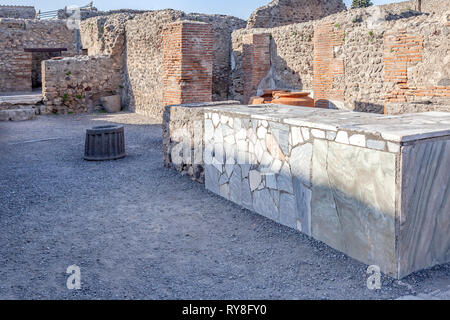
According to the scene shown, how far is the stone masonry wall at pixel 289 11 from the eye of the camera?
50.3 ft

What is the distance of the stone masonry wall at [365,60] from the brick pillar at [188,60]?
9.19ft

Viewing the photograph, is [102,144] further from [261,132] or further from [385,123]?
[385,123]

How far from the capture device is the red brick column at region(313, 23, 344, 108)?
9.69 m

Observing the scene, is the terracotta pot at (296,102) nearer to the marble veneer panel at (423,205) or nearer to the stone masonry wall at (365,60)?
the stone masonry wall at (365,60)

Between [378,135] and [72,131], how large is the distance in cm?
897

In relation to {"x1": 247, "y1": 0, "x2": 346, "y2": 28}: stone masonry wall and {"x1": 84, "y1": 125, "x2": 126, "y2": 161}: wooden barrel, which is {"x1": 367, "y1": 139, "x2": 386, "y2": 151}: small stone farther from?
{"x1": 247, "y1": 0, "x2": 346, "y2": 28}: stone masonry wall

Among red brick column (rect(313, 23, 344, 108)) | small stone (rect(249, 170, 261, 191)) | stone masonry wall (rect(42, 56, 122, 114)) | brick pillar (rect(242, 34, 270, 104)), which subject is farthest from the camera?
stone masonry wall (rect(42, 56, 122, 114))

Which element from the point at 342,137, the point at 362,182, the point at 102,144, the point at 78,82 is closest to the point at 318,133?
the point at 342,137

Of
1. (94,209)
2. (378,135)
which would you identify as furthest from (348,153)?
(94,209)

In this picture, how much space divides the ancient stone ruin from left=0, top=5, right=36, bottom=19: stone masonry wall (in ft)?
45.4

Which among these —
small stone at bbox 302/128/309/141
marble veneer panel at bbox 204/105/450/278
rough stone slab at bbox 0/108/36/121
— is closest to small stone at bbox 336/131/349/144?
marble veneer panel at bbox 204/105/450/278

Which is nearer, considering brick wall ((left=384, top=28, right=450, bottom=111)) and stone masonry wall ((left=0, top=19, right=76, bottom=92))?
brick wall ((left=384, top=28, right=450, bottom=111))

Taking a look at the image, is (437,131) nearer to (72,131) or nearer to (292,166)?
(292,166)

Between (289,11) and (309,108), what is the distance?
39.9 feet
